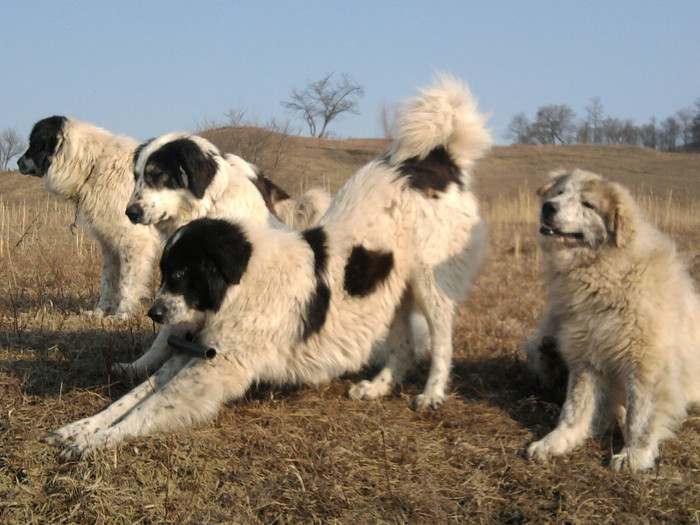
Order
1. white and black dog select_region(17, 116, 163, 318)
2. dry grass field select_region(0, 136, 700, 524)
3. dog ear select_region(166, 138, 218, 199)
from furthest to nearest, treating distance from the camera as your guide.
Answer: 1. white and black dog select_region(17, 116, 163, 318)
2. dog ear select_region(166, 138, 218, 199)
3. dry grass field select_region(0, 136, 700, 524)

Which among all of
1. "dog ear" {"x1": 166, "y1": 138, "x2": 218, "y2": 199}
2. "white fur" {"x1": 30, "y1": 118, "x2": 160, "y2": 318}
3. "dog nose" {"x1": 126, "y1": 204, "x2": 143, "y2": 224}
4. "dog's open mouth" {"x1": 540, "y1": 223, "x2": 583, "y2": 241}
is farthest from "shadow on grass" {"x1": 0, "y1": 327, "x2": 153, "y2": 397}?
"dog's open mouth" {"x1": 540, "y1": 223, "x2": 583, "y2": 241}

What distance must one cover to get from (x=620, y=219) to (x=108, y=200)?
5141 mm

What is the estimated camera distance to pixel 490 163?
4156 cm

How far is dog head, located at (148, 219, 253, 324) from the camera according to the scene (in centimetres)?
380

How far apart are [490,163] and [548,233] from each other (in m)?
39.1

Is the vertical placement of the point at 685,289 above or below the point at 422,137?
below

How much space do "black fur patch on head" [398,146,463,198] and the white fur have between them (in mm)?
3350

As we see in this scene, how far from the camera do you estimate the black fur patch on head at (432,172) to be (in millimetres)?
4352

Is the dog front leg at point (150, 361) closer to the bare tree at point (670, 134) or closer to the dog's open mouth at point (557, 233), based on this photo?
the dog's open mouth at point (557, 233)

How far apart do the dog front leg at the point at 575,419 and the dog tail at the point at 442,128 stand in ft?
5.67

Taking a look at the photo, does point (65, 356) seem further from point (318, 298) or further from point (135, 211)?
point (318, 298)

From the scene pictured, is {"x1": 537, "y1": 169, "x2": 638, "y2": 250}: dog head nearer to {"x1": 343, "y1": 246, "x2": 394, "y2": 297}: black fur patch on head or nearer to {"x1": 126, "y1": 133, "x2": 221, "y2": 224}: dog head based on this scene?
{"x1": 343, "y1": 246, "x2": 394, "y2": 297}: black fur patch on head

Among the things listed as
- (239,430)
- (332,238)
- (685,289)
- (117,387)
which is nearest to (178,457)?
(239,430)

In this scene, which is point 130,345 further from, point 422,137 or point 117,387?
point 422,137
